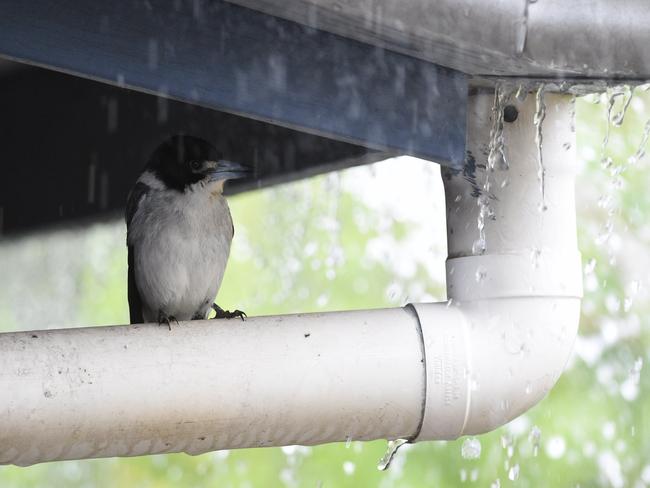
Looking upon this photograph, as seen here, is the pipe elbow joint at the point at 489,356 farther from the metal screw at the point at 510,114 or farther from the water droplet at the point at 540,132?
the metal screw at the point at 510,114

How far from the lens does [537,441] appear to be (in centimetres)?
679

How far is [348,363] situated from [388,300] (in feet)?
16.1

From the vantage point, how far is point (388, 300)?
25.1ft

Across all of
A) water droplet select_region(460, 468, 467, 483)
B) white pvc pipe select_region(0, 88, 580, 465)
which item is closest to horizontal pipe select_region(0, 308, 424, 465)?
white pvc pipe select_region(0, 88, 580, 465)

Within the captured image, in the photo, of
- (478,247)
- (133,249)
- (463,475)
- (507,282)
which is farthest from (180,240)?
(463,475)

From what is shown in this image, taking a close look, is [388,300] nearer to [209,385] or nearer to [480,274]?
[480,274]

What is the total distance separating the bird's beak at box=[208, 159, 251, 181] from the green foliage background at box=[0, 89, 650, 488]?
2.43m

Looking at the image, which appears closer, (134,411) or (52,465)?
(134,411)

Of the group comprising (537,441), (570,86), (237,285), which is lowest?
(537,441)

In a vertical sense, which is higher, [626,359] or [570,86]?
[570,86]

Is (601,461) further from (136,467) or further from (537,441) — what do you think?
(136,467)

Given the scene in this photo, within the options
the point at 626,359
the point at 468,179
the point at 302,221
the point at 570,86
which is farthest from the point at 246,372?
the point at 302,221

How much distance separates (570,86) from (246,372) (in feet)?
3.36

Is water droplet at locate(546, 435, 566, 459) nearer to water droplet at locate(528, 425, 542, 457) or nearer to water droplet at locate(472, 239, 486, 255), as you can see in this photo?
water droplet at locate(528, 425, 542, 457)
